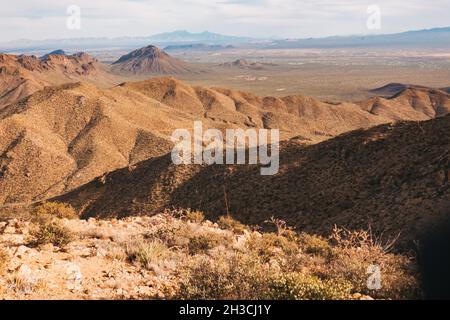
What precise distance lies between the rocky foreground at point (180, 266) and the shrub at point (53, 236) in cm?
2

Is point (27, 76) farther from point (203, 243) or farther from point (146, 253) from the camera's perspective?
point (146, 253)

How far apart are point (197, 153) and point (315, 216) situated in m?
14.8

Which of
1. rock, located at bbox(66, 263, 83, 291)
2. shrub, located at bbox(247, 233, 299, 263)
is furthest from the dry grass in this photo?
shrub, located at bbox(247, 233, 299, 263)

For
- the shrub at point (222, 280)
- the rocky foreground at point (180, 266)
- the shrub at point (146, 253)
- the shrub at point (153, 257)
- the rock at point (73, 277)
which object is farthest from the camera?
the shrub at point (146, 253)

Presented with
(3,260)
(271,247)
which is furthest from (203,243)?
(3,260)

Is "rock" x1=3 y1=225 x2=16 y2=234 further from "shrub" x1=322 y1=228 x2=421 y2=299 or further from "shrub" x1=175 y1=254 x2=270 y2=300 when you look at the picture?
"shrub" x1=322 y1=228 x2=421 y2=299

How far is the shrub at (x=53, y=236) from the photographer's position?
32.2 feet

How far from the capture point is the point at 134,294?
736cm

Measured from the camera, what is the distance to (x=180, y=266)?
28.4 feet

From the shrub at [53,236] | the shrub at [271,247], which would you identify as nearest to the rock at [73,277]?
the shrub at [53,236]

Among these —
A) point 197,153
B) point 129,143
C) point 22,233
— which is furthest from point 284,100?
point 22,233

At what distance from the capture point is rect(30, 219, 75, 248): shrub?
982 centimetres

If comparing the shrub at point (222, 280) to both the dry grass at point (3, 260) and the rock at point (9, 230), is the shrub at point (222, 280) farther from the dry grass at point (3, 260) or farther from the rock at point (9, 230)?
the rock at point (9, 230)

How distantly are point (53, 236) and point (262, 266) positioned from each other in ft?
15.5
